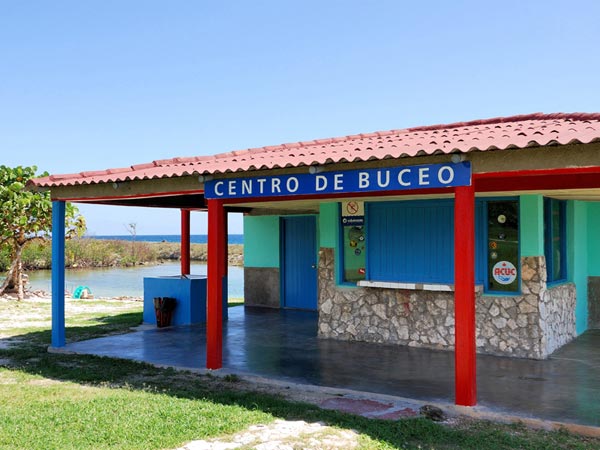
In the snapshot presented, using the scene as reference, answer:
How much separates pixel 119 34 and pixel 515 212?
1752cm

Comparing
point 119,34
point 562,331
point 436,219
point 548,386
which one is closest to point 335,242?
point 436,219

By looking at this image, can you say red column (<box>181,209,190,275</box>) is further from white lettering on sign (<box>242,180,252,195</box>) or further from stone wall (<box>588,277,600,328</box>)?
stone wall (<box>588,277,600,328</box>)

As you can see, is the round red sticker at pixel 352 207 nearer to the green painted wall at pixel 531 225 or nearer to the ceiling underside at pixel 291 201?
the ceiling underside at pixel 291 201

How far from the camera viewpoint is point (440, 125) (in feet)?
37.9

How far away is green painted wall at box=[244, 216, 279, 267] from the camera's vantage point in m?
16.0

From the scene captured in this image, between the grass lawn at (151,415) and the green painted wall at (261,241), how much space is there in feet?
23.1

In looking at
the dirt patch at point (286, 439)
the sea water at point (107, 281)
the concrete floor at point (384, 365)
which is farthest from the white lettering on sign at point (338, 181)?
the sea water at point (107, 281)

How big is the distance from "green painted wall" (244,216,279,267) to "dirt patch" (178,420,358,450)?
9959 millimetres

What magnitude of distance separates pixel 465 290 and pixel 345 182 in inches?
77.0

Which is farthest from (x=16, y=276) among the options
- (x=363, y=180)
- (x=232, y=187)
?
(x=363, y=180)

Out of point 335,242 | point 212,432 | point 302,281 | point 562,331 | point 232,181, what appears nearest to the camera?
point 212,432

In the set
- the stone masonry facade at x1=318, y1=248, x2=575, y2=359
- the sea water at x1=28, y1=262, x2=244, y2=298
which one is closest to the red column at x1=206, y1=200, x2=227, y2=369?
the stone masonry facade at x1=318, y1=248, x2=575, y2=359

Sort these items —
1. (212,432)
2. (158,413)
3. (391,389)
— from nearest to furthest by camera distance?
(212,432)
(158,413)
(391,389)

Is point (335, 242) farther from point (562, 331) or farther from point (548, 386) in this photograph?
point (548, 386)
